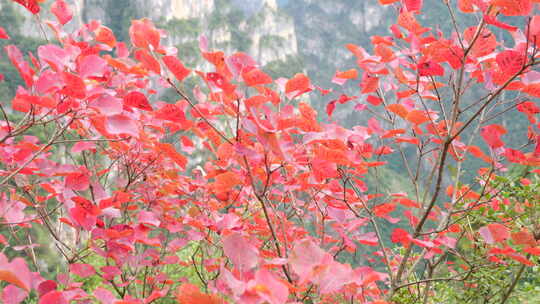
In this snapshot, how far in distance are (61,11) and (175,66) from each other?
0.58 metres

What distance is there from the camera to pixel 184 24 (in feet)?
123

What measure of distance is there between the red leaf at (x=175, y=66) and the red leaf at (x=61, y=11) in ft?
1.81

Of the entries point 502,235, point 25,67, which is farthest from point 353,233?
point 25,67

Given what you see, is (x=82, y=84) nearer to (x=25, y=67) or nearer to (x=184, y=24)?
(x=25, y=67)

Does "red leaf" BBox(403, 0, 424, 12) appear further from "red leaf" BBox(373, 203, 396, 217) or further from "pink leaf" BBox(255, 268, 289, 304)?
"pink leaf" BBox(255, 268, 289, 304)

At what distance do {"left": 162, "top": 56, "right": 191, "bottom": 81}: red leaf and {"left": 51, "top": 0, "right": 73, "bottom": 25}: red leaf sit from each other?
55 centimetres

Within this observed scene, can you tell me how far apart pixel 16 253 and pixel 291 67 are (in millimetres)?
39301

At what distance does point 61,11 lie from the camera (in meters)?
1.13

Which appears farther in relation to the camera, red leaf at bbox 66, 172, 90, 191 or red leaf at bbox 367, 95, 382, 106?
red leaf at bbox 367, 95, 382, 106

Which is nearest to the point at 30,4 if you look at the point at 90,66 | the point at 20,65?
the point at 20,65

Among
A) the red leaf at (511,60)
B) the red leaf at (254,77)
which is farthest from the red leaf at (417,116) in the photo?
the red leaf at (254,77)

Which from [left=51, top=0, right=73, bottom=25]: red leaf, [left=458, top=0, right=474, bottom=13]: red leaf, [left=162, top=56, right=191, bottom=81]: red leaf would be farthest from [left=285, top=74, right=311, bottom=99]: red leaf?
[left=51, top=0, right=73, bottom=25]: red leaf

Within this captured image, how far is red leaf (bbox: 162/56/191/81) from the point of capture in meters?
0.82

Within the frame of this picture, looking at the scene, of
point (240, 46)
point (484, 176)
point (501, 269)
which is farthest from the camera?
point (240, 46)
